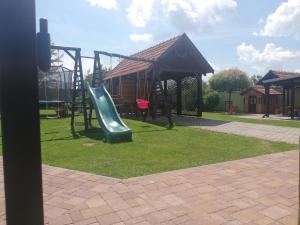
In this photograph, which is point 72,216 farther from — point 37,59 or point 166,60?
point 166,60

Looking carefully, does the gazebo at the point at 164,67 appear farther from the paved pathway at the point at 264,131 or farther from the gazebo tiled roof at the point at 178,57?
the paved pathway at the point at 264,131

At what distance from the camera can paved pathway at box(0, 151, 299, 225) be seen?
11.0 ft

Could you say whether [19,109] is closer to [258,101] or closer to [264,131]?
[264,131]

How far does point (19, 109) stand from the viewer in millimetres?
1425

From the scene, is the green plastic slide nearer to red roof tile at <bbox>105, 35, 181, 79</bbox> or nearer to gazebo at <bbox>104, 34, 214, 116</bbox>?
gazebo at <bbox>104, 34, 214, 116</bbox>

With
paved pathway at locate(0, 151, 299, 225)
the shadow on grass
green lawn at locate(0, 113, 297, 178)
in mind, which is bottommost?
paved pathway at locate(0, 151, 299, 225)

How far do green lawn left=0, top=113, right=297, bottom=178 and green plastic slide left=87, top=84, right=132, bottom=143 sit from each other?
351 mm

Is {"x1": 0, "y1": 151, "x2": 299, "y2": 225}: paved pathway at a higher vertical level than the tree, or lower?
lower

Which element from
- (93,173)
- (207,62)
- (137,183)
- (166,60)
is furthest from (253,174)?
(207,62)

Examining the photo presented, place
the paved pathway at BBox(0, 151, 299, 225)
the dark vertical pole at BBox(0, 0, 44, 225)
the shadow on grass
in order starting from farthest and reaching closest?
the shadow on grass → the paved pathway at BBox(0, 151, 299, 225) → the dark vertical pole at BBox(0, 0, 44, 225)

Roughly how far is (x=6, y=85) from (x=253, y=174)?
15.0 ft

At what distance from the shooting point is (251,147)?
768 centimetres

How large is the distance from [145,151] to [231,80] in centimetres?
2611

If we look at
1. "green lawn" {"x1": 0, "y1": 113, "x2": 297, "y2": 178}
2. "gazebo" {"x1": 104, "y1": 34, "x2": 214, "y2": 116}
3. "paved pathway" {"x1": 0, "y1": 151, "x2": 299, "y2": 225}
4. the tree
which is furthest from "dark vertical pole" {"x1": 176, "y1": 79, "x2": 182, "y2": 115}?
"paved pathway" {"x1": 0, "y1": 151, "x2": 299, "y2": 225}
